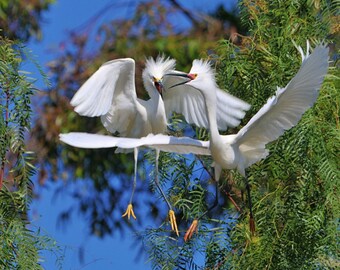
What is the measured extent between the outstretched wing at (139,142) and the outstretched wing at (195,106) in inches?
11.0

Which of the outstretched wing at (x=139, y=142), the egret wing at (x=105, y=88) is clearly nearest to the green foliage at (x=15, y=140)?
the outstretched wing at (x=139, y=142)

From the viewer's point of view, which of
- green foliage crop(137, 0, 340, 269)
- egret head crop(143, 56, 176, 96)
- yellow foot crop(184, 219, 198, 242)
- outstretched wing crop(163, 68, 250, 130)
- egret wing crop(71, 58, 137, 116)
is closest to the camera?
green foliage crop(137, 0, 340, 269)

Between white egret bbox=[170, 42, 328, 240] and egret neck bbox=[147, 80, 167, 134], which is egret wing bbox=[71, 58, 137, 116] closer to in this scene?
egret neck bbox=[147, 80, 167, 134]

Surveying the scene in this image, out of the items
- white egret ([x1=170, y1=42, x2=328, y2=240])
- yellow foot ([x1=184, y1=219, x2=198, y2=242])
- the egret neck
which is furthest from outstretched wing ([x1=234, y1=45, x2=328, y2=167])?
the egret neck

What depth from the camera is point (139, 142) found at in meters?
3.20

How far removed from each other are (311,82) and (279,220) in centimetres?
45

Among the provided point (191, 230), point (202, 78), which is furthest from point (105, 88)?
point (191, 230)

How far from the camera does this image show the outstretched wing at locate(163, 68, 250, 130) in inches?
145

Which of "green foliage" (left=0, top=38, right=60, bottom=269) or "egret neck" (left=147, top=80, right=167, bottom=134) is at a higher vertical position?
"green foliage" (left=0, top=38, right=60, bottom=269)

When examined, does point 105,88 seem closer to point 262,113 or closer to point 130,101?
point 130,101

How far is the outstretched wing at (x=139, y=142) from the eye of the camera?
304cm

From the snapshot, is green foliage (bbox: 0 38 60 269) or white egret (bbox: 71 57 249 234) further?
white egret (bbox: 71 57 249 234)

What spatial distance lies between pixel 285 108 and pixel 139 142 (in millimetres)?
448

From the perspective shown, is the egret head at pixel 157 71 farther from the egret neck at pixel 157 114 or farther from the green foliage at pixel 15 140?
the green foliage at pixel 15 140
